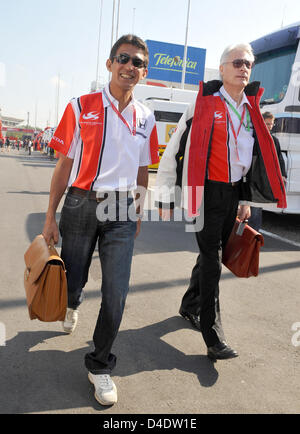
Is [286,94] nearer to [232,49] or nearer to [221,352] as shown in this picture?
[232,49]

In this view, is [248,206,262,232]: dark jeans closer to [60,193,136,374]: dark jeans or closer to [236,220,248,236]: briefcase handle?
[236,220,248,236]: briefcase handle

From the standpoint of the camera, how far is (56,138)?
2.52 m

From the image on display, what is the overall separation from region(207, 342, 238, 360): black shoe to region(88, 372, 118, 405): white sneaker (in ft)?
2.56

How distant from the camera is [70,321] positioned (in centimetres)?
328

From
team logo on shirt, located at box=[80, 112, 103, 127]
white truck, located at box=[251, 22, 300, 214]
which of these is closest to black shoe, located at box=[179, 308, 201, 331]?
team logo on shirt, located at box=[80, 112, 103, 127]

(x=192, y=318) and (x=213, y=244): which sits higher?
(x=213, y=244)

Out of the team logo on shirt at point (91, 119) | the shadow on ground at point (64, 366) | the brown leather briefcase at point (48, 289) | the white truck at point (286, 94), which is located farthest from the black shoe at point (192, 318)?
the white truck at point (286, 94)

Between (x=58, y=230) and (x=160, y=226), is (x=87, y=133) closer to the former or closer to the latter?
(x=58, y=230)

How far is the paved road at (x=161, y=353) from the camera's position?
2.52m

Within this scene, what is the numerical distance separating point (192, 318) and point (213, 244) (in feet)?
2.93

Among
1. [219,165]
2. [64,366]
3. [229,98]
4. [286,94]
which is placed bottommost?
[64,366]

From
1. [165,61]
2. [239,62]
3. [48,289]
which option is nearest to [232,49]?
[239,62]

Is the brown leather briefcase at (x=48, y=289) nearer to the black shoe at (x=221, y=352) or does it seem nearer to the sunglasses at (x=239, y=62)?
the black shoe at (x=221, y=352)

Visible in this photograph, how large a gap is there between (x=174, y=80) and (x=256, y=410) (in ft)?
140
